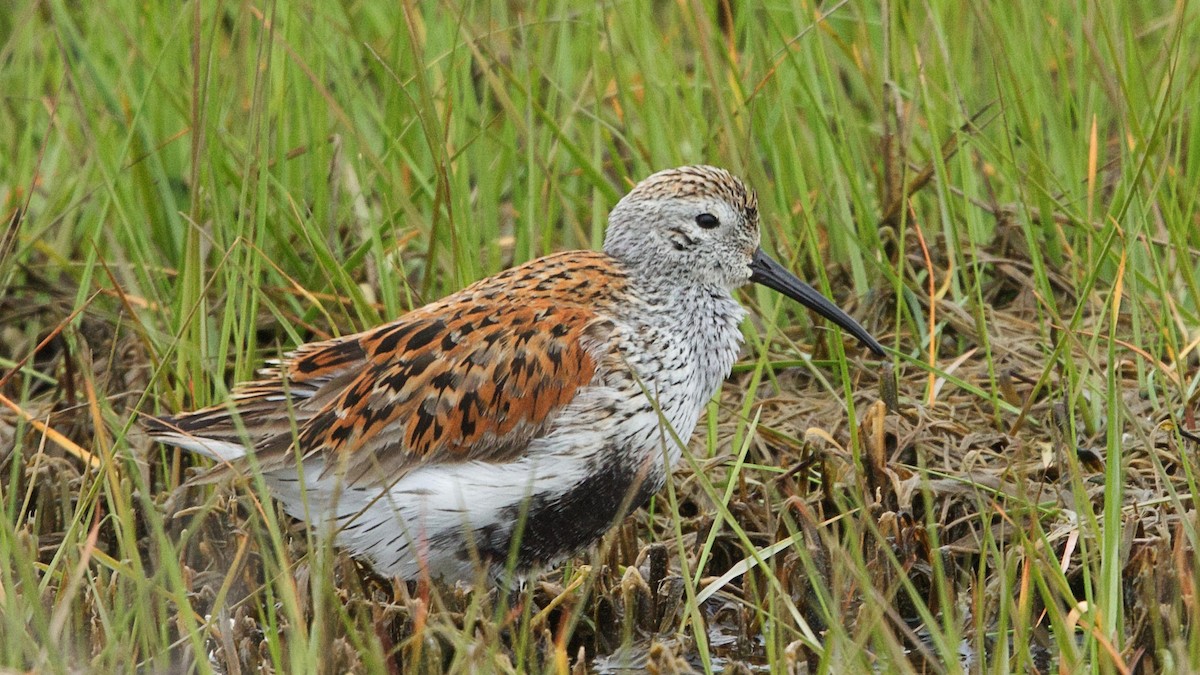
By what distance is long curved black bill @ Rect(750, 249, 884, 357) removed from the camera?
606cm

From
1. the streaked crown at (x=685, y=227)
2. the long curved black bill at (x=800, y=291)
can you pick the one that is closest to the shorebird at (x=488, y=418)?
the streaked crown at (x=685, y=227)

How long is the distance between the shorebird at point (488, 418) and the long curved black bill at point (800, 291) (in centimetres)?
46

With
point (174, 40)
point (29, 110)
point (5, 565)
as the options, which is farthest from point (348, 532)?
point (29, 110)

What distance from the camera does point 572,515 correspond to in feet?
17.2

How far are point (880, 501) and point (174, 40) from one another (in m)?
4.15

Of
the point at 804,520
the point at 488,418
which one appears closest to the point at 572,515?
the point at 488,418

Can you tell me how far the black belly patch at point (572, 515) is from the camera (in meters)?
5.22

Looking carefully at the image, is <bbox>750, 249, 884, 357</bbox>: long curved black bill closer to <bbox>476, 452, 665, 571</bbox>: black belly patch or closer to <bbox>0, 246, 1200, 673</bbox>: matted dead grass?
<bbox>0, 246, 1200, 673</bbox>: matted dead grass

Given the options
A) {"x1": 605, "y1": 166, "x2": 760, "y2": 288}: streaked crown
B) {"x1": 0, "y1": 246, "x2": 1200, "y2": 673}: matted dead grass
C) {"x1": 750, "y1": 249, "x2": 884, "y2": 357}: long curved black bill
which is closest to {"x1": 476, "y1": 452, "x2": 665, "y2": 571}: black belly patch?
{"x1": 0, "y1": 246, "x2": 1200, "y2": 673}: matted dead grass

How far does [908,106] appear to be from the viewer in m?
7.55

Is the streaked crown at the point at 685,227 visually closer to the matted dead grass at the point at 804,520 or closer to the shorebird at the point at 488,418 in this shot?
the shorebird at the point at 488,418

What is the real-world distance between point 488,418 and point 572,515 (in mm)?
433

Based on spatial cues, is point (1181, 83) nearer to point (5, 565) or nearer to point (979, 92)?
point (979, 92)

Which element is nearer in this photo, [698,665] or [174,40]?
[698,665]
